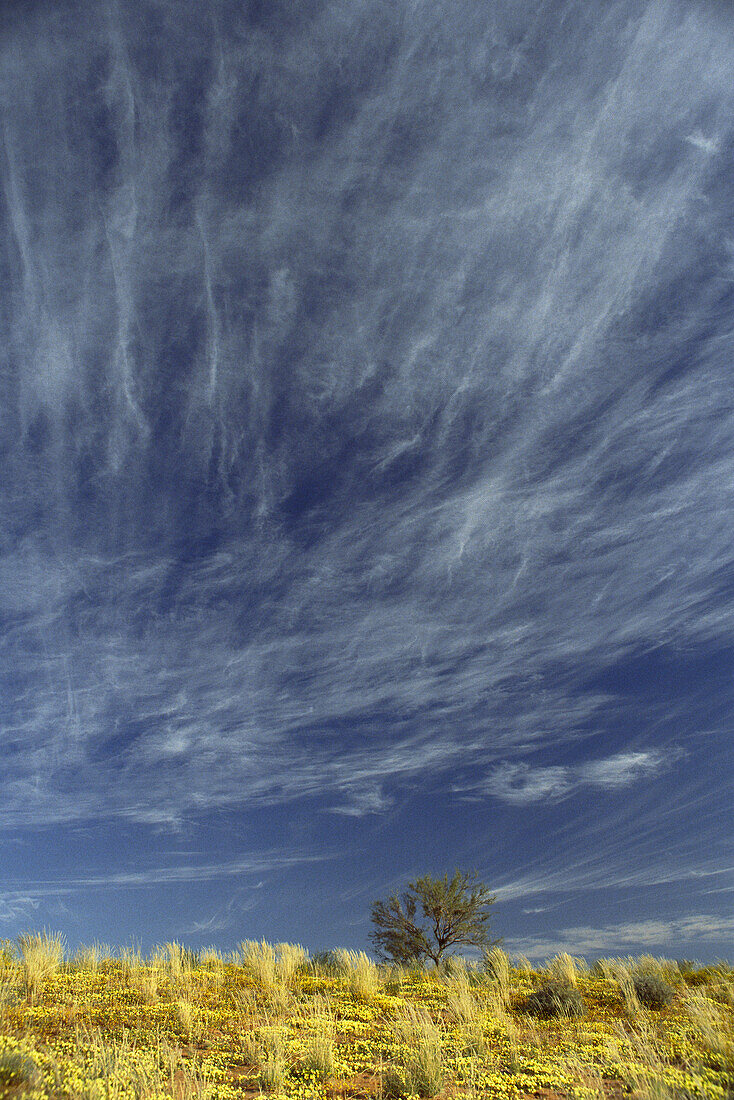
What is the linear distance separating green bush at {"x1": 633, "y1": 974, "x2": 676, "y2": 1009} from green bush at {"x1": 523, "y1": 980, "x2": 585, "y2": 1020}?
296cm

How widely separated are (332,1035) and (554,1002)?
879 centimetres

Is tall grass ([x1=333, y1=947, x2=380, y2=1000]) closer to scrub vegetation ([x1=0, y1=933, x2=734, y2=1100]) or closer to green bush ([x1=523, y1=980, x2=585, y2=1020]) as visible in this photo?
scrub vegetation ([x1=0, y1=933, x2=734, y2=1100])

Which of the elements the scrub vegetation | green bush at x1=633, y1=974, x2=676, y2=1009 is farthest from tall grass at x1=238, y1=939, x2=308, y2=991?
green bush at x1=633, y1=974, x2=676, y2=1009

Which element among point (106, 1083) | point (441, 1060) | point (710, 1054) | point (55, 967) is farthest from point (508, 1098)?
point (55, 967)

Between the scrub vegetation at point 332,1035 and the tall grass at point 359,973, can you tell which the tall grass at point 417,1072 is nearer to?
the scrub vegetation at point 332,1035

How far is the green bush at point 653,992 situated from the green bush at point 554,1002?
296 cm

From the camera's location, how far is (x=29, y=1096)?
9.05 metres

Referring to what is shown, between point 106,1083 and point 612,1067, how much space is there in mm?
10211

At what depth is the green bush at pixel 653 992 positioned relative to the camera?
807 inches

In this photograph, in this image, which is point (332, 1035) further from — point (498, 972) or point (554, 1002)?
point (498, 972)

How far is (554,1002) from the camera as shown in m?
19.0

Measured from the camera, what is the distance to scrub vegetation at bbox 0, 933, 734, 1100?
11086 millimetres

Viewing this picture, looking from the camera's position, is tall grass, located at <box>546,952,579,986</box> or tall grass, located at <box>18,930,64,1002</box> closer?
tall grass, located at <box>18,930,64,1002</box>

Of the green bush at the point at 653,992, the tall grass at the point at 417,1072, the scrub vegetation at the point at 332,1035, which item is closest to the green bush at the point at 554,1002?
the scrub vegetation at the point at 332,1035
